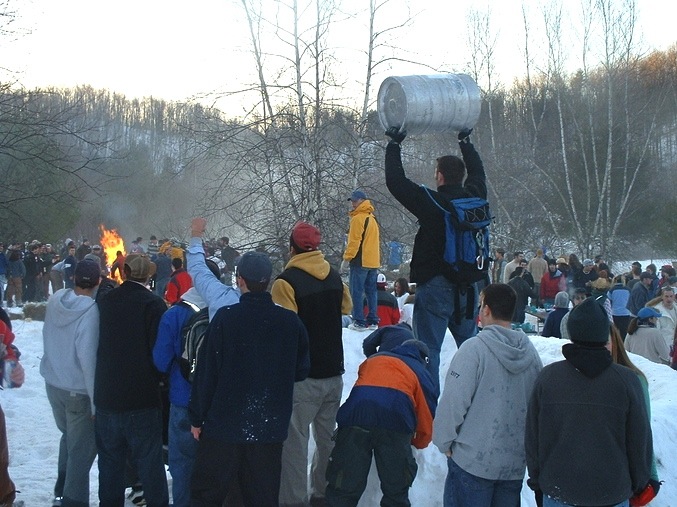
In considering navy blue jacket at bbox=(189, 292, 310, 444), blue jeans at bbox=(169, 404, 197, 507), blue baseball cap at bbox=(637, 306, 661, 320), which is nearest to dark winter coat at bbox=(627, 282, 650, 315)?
blue baseball cap at bbox=(637, 306, 661, 320)

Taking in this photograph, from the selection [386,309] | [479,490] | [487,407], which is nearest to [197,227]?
[487,407]

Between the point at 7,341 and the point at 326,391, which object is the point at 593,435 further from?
the point at 7,341

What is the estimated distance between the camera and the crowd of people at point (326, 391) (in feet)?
13.0

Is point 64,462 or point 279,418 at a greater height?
point 279,418

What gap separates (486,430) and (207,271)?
2.34 m

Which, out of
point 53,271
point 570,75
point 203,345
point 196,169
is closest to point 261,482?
point 203,345

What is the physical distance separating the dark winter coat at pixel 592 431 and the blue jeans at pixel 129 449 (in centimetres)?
286

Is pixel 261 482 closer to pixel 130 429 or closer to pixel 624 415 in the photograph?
pixel 130 429

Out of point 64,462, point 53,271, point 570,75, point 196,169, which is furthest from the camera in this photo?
point 570,75

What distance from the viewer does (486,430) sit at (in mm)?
4395

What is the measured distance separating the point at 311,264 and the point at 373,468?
1.59m

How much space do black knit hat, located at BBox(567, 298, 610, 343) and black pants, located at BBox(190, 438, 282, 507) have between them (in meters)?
1.93

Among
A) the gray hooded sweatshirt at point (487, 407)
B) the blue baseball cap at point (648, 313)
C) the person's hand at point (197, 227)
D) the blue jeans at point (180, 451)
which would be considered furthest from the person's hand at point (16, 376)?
the blue baseball cap at point (648, 313)

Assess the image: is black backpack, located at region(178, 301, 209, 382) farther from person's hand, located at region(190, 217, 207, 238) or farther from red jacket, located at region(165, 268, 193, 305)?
red jacket, located at region(165, 268, 193, 305)
